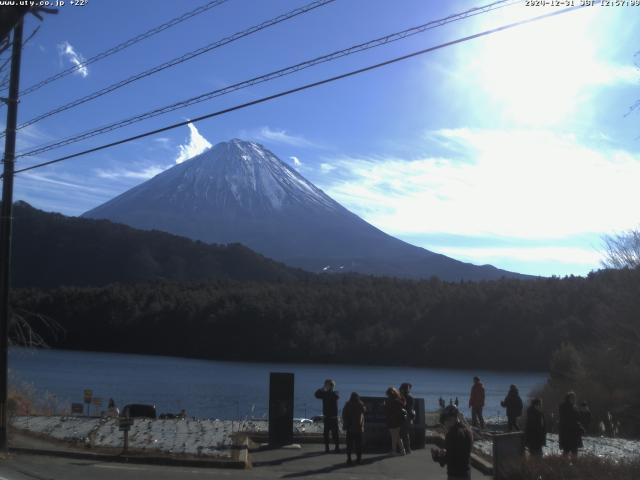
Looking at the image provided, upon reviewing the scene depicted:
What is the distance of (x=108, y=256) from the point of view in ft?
461

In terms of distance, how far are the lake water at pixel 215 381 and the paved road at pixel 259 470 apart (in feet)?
71.5

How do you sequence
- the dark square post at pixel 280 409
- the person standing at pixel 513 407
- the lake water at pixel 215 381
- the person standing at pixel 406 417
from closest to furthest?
the person standing at pixel 406 417
the dark square post at pixel 280 409
the person standing at pixel 513 407
the lake water at pixel 215 381

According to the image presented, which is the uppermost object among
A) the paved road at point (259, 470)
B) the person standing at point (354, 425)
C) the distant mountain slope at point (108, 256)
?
the distant mountain slope at point (108, 256)

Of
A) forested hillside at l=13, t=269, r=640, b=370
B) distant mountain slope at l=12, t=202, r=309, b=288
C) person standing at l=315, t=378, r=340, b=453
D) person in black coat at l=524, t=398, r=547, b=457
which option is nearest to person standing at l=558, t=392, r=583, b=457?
person in black coat at l=524, t=398, r=547, b=457

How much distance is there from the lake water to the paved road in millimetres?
21802

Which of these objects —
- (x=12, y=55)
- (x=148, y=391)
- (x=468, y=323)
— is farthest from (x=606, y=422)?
(x=468, y=323)

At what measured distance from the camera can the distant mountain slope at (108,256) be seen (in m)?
131

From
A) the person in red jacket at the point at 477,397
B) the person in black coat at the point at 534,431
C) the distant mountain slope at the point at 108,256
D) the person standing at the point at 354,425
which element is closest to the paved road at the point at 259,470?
the person standing at the point at 354,425

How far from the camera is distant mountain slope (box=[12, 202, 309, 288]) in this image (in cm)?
13138

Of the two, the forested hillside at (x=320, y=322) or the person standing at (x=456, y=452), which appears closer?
the person standing at (x=456, y=452)

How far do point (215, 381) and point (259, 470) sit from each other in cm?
5309

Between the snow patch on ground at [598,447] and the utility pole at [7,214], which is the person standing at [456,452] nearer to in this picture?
the snow patch on ground at [598,447]

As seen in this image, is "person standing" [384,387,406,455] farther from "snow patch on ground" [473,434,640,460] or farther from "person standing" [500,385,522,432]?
"person standing" [500,385,522,432]

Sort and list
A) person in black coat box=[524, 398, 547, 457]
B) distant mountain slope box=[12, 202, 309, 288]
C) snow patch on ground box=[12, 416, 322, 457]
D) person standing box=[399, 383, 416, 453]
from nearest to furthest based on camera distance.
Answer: person in black coat box=[524, 398, 547, 457] → person standing box=[399, 383, 416, 453] → snow patch on ground box=[12, 416, 322, 457] → distant mountain slope box=[12, 202, 309, 288]
